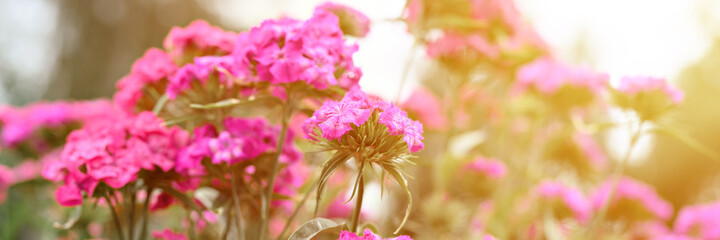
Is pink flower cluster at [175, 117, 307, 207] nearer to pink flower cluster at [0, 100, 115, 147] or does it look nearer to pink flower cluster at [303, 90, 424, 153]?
pink flower cluster at [303, 90, 424, 153]

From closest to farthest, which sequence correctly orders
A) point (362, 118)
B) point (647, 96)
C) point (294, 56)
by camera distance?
point (362, 118) → point (294, 56) → point (647, 96)

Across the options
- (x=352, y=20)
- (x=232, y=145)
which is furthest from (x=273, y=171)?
(x=352, y=20)

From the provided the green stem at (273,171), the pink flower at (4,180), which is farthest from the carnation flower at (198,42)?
the pink flower at (4,180)

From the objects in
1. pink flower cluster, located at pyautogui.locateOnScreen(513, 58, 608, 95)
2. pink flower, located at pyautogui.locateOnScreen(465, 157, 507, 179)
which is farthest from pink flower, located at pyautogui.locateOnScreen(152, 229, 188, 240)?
pink flower cluster, located at pyautogui.locateOnScreen(513, 58, 608, 95)

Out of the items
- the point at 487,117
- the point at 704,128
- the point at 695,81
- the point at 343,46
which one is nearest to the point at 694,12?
the point at 695,81

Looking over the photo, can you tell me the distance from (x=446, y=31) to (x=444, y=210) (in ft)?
2.21

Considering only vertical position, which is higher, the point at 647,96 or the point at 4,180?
the point at 647,96

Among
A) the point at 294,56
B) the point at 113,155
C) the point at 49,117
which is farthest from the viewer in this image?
the point at 49,117

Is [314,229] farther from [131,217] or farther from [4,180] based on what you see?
[4,180]

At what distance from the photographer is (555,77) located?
1918mm

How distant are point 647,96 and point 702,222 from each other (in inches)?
37.3

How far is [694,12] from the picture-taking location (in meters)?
7.78

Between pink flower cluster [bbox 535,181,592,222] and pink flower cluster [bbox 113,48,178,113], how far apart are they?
4.64 feet

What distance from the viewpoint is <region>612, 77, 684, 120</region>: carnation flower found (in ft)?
4.36
